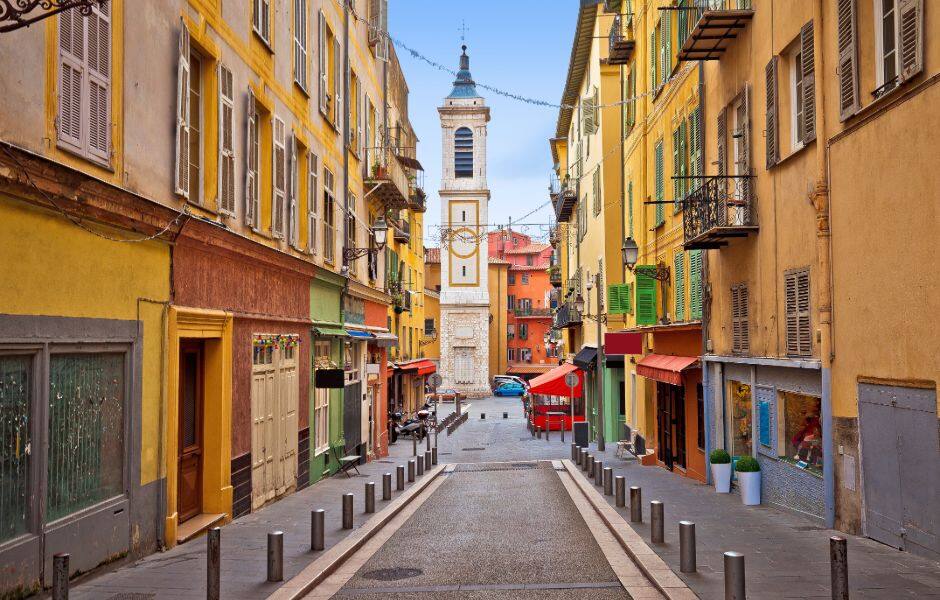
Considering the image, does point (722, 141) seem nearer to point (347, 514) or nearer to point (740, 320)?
point (740, 320)

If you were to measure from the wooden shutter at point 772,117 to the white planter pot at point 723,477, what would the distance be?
589cm

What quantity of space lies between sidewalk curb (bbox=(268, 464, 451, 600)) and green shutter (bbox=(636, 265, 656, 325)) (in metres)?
9.30

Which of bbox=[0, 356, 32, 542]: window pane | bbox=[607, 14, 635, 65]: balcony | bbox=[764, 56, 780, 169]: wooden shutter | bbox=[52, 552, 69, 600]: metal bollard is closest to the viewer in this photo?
bbox=[52, 552, 69, 600]: metal bollard

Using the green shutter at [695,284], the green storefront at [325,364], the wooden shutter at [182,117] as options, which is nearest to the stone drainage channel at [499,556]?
the green storefront at [325,364]

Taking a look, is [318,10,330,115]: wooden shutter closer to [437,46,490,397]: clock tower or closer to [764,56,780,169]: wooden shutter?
[764,56,780,169]: wooden shutter

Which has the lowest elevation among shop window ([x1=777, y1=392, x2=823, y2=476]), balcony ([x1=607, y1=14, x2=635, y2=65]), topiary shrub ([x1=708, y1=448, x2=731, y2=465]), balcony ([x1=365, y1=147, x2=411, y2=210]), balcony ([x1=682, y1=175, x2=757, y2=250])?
topiary shrub ([x1=708, y1=448, x2=731, y2=465])

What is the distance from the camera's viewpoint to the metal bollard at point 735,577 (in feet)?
27.5

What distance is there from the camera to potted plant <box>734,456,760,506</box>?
15906 mm

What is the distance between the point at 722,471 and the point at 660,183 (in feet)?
29.5

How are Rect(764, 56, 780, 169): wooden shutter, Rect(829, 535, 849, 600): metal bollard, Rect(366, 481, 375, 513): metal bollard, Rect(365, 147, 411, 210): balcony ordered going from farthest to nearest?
Rect(365, 147, 411, 210): balcony, Rect(366, 481, 375, 513): metal bollard, Rect(764, 56, 780, 169): wooden shutter, Rect(829, 535, 849, 600): metal bollard

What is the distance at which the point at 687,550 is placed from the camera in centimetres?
1034

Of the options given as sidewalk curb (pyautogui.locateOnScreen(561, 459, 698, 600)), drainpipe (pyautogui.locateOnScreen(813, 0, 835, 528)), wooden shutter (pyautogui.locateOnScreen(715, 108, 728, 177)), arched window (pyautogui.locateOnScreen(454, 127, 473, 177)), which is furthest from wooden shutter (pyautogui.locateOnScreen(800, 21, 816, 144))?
arched window (pyautogui.locateOnScreen(454, 127, 473, 177))

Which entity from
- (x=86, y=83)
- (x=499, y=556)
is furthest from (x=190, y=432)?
(x=86, y=83)

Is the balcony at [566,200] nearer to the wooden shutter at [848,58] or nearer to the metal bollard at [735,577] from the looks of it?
the wooden shutter at [848,58]
